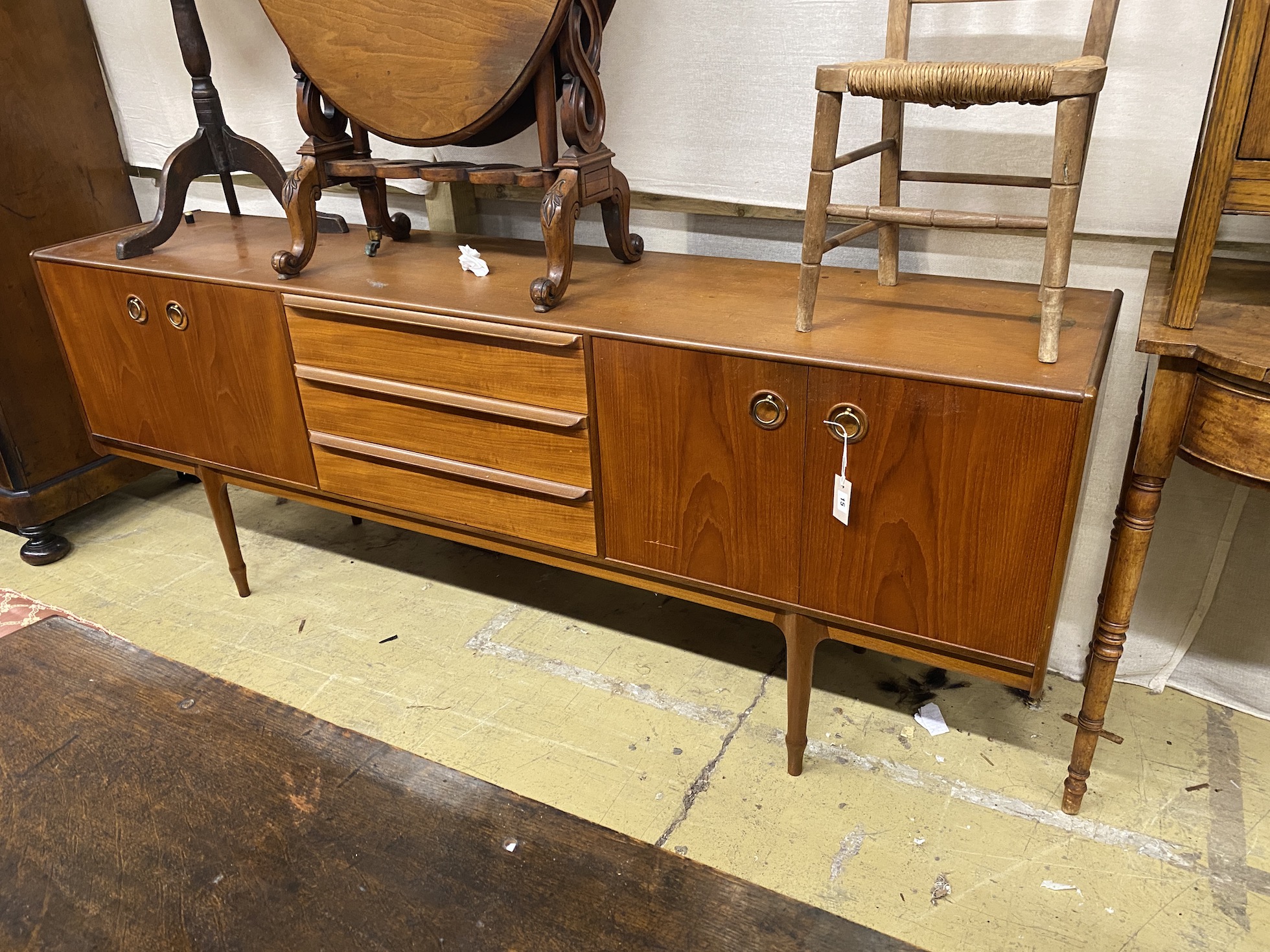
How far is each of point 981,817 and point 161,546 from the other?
90.6 inches

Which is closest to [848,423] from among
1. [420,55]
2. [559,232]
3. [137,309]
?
[559,232]

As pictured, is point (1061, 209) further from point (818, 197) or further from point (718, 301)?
point (718, 301)

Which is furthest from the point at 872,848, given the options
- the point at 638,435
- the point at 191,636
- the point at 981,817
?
the point at 191,636

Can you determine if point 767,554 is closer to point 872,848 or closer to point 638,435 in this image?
point 638,435

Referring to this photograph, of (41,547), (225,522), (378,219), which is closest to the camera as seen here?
(378,219)

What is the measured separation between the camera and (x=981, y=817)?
5.53ft

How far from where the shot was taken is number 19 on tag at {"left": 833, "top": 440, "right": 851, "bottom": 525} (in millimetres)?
1438

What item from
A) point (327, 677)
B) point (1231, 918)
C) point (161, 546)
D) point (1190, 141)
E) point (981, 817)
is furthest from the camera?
point (161, 546)

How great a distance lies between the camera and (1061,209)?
4.24 ft

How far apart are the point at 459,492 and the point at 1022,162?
126 centimetres

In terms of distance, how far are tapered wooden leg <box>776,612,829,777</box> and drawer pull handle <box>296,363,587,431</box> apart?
1.71ft

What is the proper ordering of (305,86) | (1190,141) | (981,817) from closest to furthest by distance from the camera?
(1190,141) → (981,817) → (305,86)

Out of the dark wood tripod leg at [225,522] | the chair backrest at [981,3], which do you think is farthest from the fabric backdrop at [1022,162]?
the dark wood tripod leg at [225,522]

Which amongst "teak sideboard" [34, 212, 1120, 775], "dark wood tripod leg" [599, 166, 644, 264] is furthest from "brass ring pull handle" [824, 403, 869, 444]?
"dark wood tripod leg" [599, 166, 644, 264]
